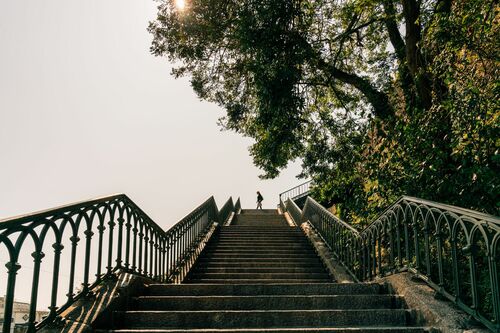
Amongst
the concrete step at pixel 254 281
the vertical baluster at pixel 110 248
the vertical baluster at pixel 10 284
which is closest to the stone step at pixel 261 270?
the concrete step at pixel 254 281

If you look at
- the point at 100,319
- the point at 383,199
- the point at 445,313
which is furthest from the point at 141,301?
the point at 383,199

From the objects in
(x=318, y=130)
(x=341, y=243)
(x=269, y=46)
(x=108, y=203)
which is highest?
(x=269, y=46)

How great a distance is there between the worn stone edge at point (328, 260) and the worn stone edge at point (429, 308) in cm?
223

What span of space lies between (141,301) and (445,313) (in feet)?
10.4

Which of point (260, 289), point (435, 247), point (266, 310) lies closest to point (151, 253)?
point (260, 289)

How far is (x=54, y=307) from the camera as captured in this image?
3.35 meters

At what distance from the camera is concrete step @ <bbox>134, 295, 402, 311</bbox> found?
4562 millimetres

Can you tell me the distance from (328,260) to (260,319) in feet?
14.9

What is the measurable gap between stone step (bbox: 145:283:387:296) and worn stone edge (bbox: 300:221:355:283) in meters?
1.63

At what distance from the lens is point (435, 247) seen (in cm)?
662

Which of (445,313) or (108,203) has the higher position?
(108,203)

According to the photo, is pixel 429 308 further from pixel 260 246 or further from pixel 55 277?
pixel 260 246

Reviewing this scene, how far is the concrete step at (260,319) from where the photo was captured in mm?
4055

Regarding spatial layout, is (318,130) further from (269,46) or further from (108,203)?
(108,203)
